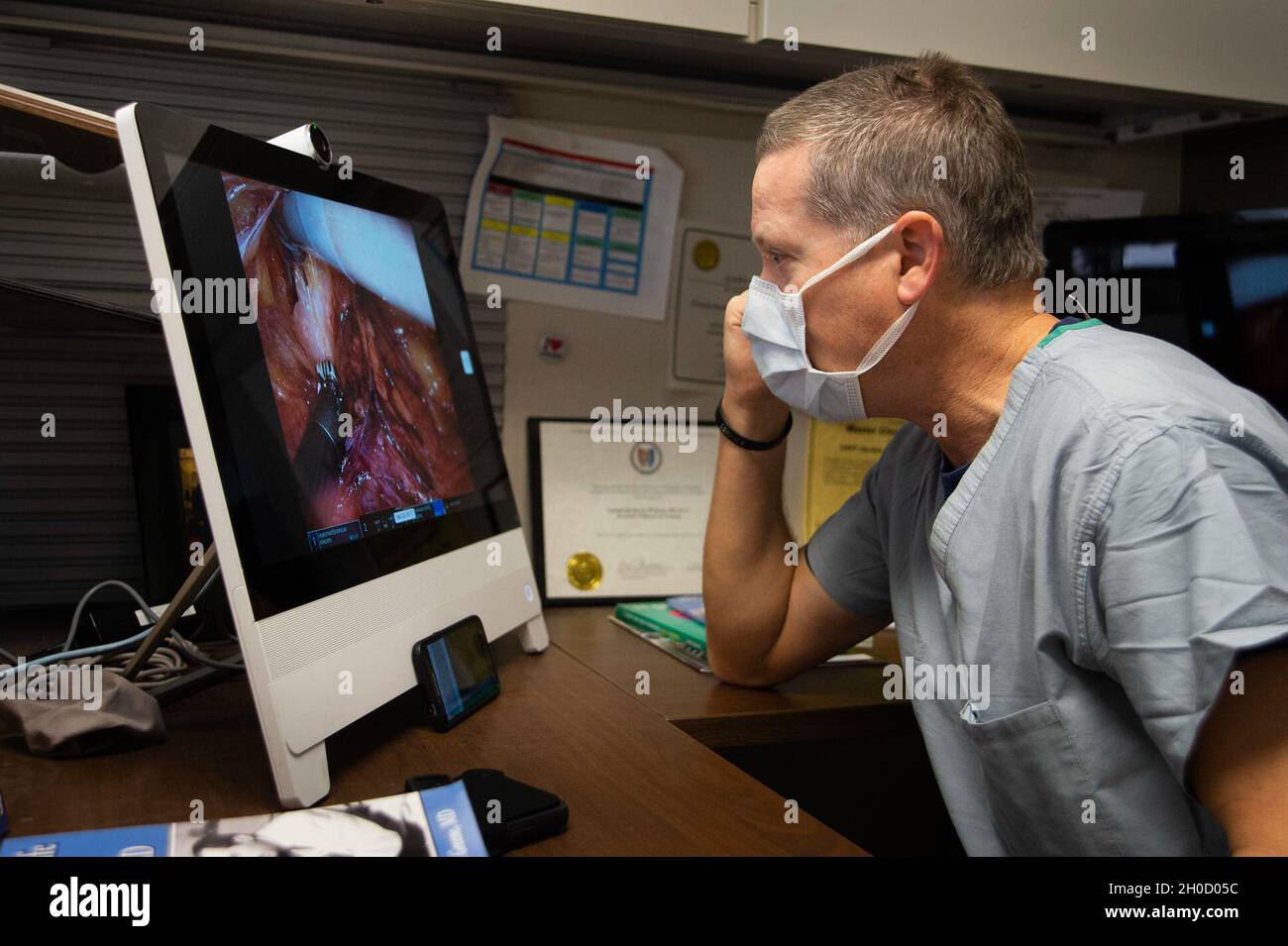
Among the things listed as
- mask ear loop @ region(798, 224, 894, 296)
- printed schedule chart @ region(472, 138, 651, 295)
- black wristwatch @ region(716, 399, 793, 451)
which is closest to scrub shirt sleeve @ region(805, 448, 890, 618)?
black wristwatch @ region(716, 399, 793, 451)

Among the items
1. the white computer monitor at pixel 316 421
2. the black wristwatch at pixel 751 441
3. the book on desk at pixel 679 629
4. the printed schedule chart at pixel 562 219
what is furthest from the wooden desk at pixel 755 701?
the printed schedule chart at pixel 562 219

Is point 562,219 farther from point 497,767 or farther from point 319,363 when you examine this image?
point 497,767

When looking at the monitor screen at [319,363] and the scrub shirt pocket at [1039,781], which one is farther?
the scrub shirt pocket at [1039,781]

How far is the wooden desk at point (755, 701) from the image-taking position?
995 millimetres

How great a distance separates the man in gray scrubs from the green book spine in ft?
0.33

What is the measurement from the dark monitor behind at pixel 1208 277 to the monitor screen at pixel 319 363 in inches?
38.7

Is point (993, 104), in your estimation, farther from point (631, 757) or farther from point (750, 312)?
point (631, 757)

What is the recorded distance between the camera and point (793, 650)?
1.12m

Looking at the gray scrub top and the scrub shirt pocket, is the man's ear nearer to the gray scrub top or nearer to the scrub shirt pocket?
the gray scrub top

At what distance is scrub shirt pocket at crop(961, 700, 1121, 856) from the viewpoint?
81 cm

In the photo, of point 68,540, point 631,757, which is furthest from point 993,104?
point 68,540

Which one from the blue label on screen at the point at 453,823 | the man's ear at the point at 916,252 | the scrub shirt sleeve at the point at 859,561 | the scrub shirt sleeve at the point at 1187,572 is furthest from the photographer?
the scrub shirt sleeve at the point at 859,561

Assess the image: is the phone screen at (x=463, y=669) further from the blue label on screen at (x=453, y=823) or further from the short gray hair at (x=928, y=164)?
the short gray hair at (x=928, y=164)
